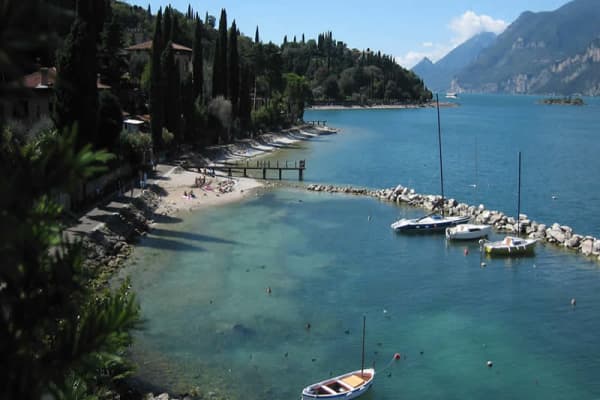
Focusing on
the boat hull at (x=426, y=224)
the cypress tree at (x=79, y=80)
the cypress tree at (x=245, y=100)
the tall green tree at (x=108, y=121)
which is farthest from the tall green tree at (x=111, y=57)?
the boat hull at (x=426, y=224)

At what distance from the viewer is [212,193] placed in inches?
2057

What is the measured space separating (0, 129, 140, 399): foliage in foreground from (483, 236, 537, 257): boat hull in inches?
1465

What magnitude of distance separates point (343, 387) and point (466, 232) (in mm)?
24667

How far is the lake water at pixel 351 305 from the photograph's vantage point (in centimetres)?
2262

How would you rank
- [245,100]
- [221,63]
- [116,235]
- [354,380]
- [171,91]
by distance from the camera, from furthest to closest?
[245,100] < [221,63] < [171,91] < [116,235] < [354,380]

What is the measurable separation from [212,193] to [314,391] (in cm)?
3330

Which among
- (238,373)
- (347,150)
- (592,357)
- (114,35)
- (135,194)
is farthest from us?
(347,150)

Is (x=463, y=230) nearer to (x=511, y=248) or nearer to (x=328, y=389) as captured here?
(x=511, y=248)

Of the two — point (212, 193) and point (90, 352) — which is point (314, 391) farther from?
point (212, 193)

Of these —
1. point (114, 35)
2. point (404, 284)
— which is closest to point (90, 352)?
point (404, 284)

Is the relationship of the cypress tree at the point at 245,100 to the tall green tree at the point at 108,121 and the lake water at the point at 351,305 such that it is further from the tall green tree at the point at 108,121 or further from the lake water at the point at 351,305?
the tall green tree at the point at 108,121

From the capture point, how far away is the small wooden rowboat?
2042 cm

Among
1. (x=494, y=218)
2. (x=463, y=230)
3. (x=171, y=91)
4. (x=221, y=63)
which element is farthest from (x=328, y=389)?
(x=221, y=63)

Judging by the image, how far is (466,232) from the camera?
43.2 m
